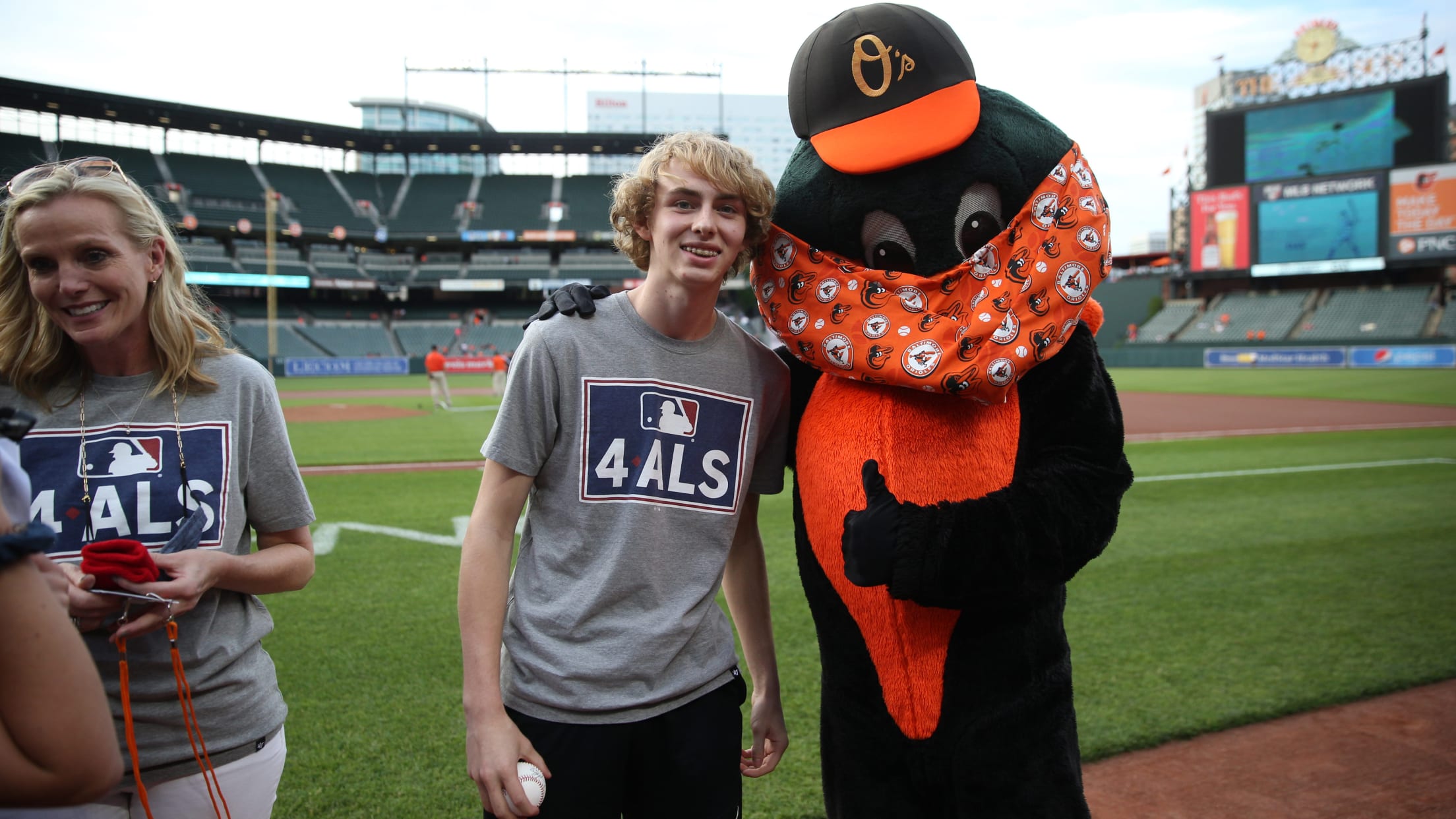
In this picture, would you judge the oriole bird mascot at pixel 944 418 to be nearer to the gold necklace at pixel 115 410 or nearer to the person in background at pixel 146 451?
the person in background at pixel 146 451

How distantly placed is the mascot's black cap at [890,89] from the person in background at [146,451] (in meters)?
1.47

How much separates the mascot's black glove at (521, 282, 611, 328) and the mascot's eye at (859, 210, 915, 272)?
0.64 m

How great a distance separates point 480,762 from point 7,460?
3.36ft

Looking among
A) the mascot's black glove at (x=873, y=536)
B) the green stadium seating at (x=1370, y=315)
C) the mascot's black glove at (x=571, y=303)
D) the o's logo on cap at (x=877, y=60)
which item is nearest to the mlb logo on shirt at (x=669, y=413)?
the mascot's black glove at (x=571, y=303)

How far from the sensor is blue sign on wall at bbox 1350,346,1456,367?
1231 inches

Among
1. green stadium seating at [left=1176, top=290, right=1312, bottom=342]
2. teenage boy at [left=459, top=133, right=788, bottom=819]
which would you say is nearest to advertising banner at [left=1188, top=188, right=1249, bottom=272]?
green stadium seating at [left=1176, top=290, right=1312, bottom=342]

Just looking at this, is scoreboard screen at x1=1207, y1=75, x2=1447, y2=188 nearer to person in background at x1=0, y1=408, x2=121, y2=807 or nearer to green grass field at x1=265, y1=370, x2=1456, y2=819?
green grass field at x1=265, y1=370, x2=1456, y2=819

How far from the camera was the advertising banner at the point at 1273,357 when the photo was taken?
112ft

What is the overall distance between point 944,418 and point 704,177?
0.74 metres

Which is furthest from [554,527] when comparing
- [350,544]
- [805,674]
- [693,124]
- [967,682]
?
[693,124]

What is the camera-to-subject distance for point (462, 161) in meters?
61.7

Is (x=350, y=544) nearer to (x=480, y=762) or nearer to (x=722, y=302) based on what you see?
(x=480, y=762)

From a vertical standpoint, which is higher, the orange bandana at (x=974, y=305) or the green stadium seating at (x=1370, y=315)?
the green stadium seating at (x=1370, y=315)

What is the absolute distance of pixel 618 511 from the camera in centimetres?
192
